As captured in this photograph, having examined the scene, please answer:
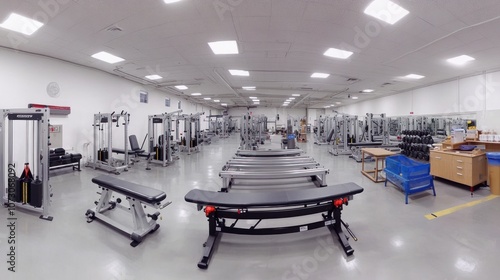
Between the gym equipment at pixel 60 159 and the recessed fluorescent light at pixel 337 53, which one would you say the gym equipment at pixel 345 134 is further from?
the gym equipment at pixel 60 159

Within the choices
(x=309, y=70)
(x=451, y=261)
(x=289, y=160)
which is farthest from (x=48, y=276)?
(x=309, y=70)

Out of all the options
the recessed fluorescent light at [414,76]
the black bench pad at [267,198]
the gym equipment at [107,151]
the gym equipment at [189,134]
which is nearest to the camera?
the black bench pad at [267,198]

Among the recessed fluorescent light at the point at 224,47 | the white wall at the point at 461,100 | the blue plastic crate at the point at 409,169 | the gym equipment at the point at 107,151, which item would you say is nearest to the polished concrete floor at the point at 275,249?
the blue plastic crate at the point at 409,169

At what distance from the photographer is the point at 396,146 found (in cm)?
750

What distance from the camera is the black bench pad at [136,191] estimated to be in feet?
6.93

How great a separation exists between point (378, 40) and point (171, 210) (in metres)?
4.97

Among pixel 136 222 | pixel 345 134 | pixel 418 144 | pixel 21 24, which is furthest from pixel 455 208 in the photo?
pixel 21 24

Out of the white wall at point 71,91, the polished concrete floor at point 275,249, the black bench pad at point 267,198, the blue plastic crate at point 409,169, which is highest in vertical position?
the white wall at point 71,91

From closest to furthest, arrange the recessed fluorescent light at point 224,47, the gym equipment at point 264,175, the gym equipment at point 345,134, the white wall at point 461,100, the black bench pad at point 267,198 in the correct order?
1. the black bench pad at point 267,198
2. the gym equipment at point 264,175
3. the recessed fluorescent light at point 224,47
4. the white wall at point 461,100
5. the gym equipment at point 345,134

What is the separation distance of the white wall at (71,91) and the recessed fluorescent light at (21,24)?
1206mm

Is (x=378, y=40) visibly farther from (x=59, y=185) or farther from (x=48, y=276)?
(x=59, y=185)

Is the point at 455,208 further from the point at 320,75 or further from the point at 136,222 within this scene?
the point at 320,75

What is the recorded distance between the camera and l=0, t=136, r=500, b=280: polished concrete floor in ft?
5.67

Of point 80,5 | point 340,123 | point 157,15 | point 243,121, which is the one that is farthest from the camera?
point 340,123
